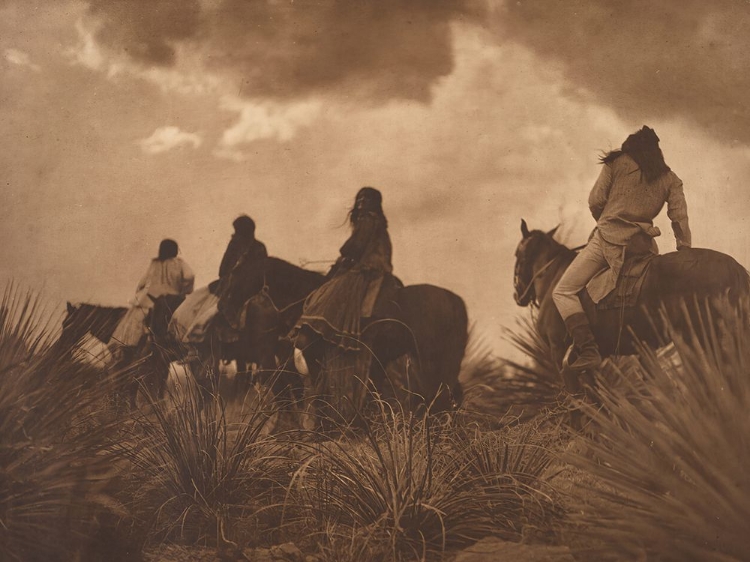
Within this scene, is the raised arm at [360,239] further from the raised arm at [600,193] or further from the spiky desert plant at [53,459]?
the spiky desert plant at [53,459]

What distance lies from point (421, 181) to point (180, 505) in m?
2.23

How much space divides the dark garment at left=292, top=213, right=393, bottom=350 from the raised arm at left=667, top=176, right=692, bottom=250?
5.17ft

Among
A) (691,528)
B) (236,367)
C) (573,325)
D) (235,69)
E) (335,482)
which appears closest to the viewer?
(691,528)

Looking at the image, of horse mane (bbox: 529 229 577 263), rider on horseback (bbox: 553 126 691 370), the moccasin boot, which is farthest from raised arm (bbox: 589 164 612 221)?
the moccasin boot

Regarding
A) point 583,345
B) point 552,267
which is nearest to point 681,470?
point 583,345

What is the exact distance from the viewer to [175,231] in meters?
5.23

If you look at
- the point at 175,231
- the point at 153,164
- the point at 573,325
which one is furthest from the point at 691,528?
the point at 153,164

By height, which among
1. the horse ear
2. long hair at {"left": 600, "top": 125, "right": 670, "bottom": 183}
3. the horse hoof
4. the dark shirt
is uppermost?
long hair at {"left": 600, "top": 125, "right": 670, "bottom": 183}

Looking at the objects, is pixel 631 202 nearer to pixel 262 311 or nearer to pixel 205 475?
pixel 262 311

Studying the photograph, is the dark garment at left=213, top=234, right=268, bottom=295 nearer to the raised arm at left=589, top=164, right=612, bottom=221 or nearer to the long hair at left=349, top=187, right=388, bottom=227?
the long hair at left=349, top=187, right=388, bottom=227

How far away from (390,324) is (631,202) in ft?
4.88

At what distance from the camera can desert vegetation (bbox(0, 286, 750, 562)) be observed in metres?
3.77

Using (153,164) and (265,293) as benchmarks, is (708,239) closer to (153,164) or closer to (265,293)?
(265,293)

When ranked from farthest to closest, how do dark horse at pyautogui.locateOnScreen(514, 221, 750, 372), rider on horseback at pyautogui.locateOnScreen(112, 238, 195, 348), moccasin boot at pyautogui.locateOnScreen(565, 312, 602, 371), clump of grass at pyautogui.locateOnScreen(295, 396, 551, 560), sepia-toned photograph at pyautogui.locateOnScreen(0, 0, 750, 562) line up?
rider on horseback at pyautogui.locateOnScreen(112, 238, 195, 348) < moccasin boot at pyautogui.locateOnScreen(565, 312, 602, 371) < dark horse at pyautogui.locateOnScreen(514, 221, 750, 372) < sepia-toned photograph at pyautogui.locateOnScreen(0, 0, 750, 562) < clump of grass at pyautogui.locateOnScreen(295, 396, 551, 560)
